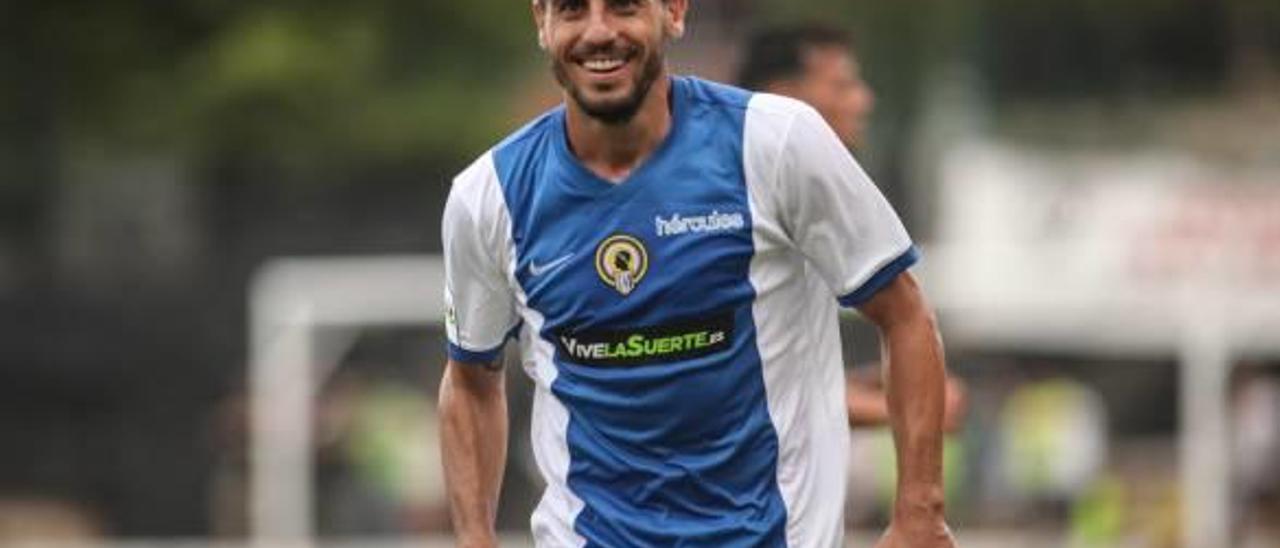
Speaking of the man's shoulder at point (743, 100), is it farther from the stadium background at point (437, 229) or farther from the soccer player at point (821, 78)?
the stadium background at point (437, 229)

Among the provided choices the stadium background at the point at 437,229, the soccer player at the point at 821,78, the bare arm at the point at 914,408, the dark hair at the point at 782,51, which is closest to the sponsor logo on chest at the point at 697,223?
the bare arm at the point at 914,408

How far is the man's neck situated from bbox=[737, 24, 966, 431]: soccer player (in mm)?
2156

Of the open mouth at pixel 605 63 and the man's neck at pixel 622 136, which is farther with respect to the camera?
the man's neck at pixel 622 136

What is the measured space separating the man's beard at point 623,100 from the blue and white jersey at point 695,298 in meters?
0.12

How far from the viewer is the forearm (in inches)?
261

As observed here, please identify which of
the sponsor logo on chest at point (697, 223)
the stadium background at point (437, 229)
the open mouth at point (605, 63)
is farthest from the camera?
the stadium background at point (437, 229)

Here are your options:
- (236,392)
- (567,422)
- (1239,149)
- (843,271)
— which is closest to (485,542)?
(567,422)

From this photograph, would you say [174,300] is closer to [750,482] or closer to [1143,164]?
[1143,164]

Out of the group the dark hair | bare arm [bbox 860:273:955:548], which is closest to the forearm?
bare arm [bbox 860:273:955:548]

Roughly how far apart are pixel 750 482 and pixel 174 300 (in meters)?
17.6

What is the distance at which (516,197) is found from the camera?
6.86 metres

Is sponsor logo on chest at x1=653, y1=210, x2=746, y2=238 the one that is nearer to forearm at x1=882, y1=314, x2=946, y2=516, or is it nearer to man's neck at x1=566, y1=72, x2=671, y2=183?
man's neck at x1=566, y1=72, x2=671, y2=183

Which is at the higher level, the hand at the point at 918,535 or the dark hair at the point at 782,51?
the dark hair at the point at 782,51

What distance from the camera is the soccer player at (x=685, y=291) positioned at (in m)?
6.66
